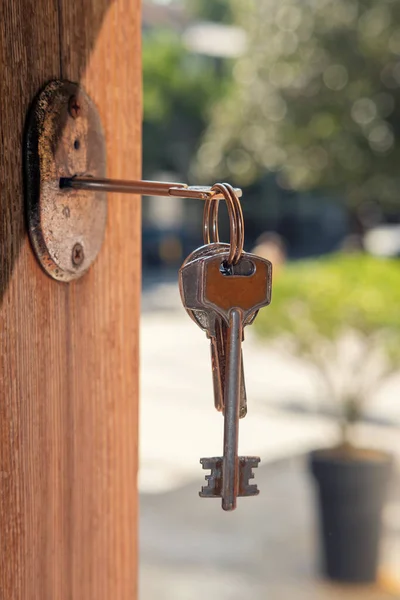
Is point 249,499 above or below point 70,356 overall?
above

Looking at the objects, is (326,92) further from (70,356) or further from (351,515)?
(70,356)

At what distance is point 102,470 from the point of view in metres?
0.74

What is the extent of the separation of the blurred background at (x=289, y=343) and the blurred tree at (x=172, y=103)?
0.05 metres

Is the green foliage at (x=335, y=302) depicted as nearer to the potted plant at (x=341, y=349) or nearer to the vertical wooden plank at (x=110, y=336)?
the potted plant at (x=341, y=349)

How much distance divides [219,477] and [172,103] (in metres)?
20.7

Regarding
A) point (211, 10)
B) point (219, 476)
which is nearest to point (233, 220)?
point (219, 476)

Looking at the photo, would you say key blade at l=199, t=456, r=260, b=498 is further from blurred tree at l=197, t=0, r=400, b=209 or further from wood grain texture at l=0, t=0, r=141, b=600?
blurred tree at l=197, t=0, r=400, b=209

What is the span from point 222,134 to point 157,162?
5.06 metres

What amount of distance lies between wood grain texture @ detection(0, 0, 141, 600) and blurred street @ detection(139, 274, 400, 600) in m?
3.10

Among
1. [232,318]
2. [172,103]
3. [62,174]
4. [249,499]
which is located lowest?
[232,318]

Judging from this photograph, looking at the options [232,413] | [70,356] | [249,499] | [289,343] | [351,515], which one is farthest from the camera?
[249,499]

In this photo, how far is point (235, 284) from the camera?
0.58m

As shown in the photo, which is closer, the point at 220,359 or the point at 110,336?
the point at 220,359

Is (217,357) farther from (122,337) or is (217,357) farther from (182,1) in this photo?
(182,1)
